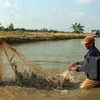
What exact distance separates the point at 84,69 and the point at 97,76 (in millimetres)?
421

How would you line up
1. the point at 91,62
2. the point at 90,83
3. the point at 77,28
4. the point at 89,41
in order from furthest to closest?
the point at 77,28, the point at 90,83, the point at 91,62, the point at 89,41

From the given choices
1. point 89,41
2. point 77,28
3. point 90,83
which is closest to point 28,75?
point 90,83

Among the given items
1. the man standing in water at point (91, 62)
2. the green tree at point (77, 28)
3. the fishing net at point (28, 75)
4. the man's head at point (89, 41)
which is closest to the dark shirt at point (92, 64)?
the man standing in water at point (91, 62)

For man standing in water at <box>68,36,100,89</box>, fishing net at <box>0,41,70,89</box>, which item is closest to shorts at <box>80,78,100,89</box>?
man standing in water at <box>68,36,100,89</box>

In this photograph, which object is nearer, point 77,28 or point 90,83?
point 90,83

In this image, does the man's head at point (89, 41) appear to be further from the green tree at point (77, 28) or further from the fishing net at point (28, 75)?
the green tree at point (77, 28)

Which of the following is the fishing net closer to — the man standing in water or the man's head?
the man standing in water

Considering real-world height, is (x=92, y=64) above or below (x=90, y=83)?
above

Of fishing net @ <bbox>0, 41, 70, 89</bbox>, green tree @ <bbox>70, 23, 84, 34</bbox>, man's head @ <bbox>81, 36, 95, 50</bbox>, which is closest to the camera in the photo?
man's head @ <bbox>81, 36, 95, 50</bbox>

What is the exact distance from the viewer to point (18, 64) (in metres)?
8.67

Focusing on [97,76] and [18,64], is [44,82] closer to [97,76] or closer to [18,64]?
[18,64]

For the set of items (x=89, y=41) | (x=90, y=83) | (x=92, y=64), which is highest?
(x=89, y=41)

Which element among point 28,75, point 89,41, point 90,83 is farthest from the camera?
point 28,75

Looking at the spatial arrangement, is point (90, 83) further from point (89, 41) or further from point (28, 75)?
point (28, 75)
